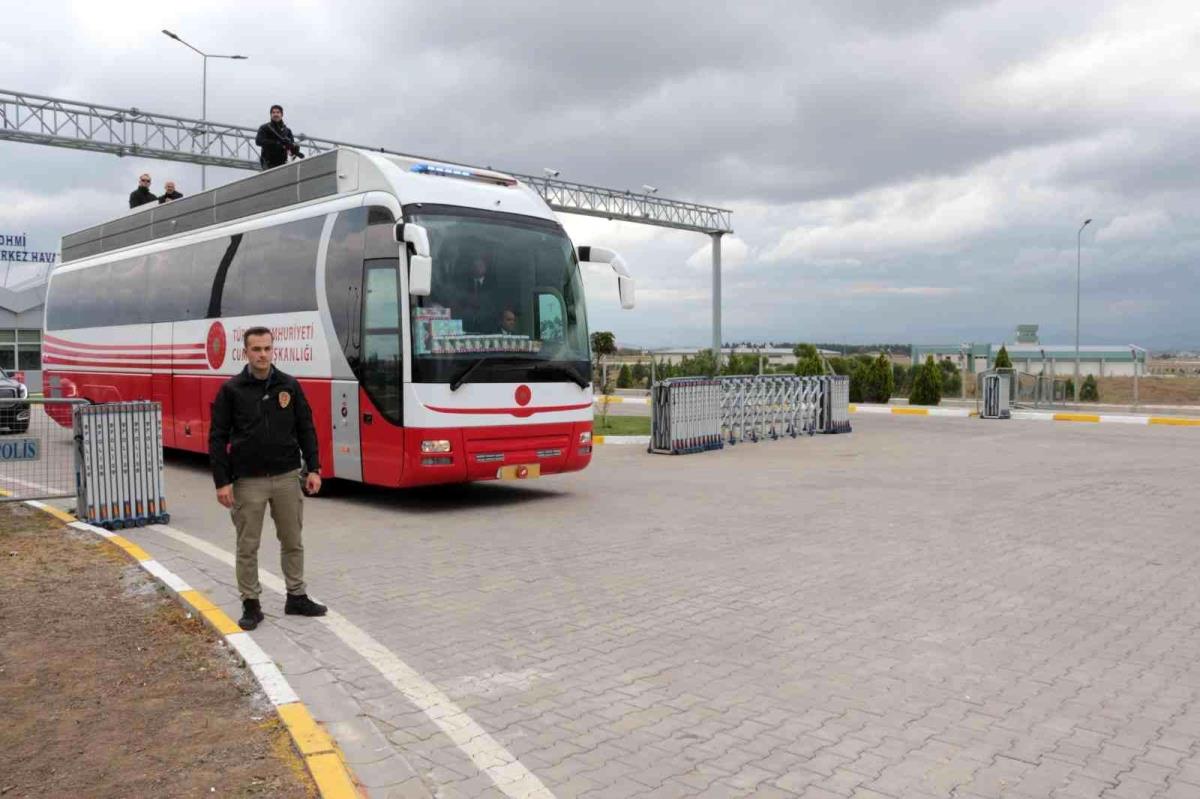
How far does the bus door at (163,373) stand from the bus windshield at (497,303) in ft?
20.0

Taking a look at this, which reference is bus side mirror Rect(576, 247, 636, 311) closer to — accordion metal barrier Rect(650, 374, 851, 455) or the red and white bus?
the red and white bus

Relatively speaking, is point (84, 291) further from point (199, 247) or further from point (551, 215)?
point (551, 215)

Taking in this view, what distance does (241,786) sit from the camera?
386cm

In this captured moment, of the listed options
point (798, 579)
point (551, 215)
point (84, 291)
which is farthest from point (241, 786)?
point (84, 291)

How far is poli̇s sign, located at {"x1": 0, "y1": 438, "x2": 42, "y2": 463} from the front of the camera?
10188 mm

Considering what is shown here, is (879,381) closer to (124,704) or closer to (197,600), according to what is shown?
(197,600)

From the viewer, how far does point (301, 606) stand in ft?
21.0

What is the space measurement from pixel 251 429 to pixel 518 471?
16.5ft

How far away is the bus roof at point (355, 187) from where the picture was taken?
10602 mm

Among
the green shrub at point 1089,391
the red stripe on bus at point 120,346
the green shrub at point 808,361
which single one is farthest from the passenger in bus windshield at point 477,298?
the green shrub at point 1089,391

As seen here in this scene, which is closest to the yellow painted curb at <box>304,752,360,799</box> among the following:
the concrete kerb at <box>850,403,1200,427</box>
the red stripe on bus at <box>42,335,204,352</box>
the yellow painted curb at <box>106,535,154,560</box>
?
the yellow painted curb at <box>106,535,154,560</box>

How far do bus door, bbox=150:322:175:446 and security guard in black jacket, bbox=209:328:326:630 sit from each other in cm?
912

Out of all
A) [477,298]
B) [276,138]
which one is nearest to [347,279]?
[477,298]

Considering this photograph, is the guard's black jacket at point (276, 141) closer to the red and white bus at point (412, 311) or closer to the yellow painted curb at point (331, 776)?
the red and white bus at point (412, 311)
